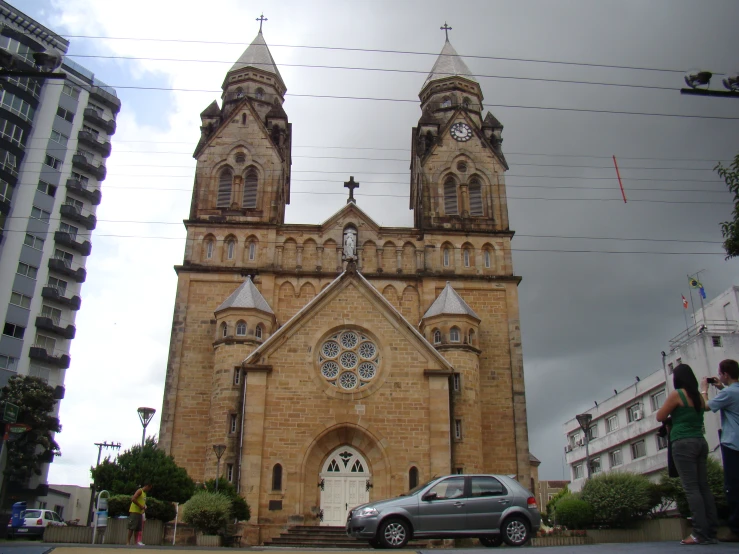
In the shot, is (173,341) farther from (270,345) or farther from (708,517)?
(708,517)

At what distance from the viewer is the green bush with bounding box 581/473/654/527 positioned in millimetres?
23016

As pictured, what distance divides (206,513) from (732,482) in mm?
15874

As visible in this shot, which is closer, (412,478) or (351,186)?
(412,478)

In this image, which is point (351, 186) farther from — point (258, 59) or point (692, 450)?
point (692, 450)

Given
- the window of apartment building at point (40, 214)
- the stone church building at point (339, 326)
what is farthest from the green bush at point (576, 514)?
the window of apartment building at point (40, 214)

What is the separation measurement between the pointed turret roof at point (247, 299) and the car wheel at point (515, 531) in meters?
19.0

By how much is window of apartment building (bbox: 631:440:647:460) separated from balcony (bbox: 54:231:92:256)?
48.8 meters

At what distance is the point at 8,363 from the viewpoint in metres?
54.9

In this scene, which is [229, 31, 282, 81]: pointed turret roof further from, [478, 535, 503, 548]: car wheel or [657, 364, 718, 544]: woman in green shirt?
[657, 364, 718, 544]: woman in green shirt

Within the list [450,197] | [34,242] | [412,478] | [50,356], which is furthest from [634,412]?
[34,242]

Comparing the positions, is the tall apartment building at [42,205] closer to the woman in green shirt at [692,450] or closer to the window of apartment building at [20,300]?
the window of apartment building at [20,300]

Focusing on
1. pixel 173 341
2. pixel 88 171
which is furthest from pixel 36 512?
pixel 88 171

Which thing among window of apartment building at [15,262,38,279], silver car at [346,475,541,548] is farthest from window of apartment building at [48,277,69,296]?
silver car at [346,475,541,548]

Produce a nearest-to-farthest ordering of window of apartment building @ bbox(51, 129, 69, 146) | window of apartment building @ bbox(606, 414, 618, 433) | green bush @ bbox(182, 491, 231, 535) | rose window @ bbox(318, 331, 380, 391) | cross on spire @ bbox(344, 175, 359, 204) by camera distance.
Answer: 1. green bush @ bbox(182, 491, 231, 535)
2. rose window @ bbox(318, 331, 380, 391)
3. cross on spire @ bbox(344, 175, 359, 204)
4. window of apartment building @ bbox(51, 129, 69, 146)
5. window of apartment building @ bbox(606, 414, 618, 433)
